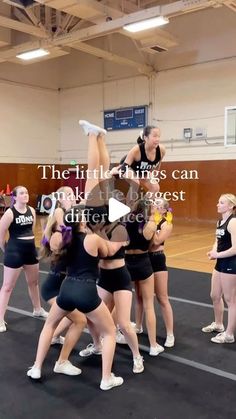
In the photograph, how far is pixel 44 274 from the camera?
6.53 metres

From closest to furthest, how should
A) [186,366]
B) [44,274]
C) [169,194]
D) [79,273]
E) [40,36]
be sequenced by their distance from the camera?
[79,273], [186,366], [44,274], [40,36], [169,194]

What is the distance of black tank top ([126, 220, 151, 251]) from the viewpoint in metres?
3.35

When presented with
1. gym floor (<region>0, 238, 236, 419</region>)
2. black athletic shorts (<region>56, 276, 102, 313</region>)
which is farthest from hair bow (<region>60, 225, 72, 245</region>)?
gym floor (<region>0, 238, 236, 419</region>)

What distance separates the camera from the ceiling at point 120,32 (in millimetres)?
9939

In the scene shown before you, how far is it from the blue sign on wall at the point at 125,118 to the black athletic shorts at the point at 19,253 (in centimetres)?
1075

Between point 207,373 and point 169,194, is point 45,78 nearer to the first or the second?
point 169,194

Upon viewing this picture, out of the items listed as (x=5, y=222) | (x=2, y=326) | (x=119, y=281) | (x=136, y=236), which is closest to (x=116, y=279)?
(x=119, y=281)

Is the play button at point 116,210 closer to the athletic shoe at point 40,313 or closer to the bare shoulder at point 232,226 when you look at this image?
the bare shoulder at point 232,226

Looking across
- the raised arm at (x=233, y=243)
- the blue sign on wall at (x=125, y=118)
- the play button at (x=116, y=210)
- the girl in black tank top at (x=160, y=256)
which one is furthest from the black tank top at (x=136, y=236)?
the blue sign on wall at (x=125, y=118)

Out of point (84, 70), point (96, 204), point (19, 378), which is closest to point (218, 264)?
point (96, 204)

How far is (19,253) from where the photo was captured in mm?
4148

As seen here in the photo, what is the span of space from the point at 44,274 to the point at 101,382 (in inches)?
146

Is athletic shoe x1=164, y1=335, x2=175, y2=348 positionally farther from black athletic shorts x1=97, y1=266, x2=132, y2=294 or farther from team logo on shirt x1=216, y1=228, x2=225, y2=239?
team logo on shirt x1=216, y1=228, x2=225, y2=239

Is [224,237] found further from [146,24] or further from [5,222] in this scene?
[146,24]
